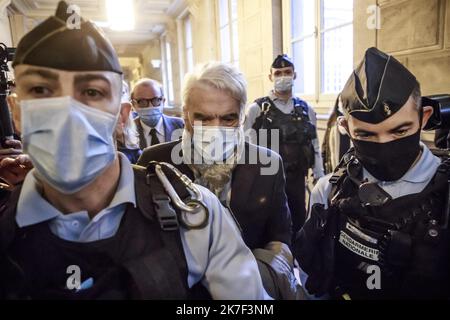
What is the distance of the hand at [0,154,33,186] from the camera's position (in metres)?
1.10

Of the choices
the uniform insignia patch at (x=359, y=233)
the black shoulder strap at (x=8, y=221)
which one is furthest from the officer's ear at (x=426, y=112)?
the black shoulder strap at (x=8, y=221)

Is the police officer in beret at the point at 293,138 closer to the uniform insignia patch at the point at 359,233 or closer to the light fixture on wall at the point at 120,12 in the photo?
the uniform insignia patch at the point at 359,233

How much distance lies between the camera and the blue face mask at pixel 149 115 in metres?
2.80

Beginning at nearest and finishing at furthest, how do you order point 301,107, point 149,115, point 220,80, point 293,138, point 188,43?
1. point 220,80
2. point 149,115
3. point 293,138
4. point 301,107
5. point 188,43

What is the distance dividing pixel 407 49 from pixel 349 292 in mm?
1993

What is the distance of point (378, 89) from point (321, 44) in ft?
9.88

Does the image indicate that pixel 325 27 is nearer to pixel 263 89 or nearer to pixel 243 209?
pixel 263 89

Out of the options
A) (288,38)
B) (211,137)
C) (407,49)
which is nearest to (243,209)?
(211,137)

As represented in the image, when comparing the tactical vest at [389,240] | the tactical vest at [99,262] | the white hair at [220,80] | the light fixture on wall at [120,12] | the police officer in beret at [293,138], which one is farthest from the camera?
the light fixture on wall at [120,12]

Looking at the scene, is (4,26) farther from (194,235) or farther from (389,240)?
(389,240)

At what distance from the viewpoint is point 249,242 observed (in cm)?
137

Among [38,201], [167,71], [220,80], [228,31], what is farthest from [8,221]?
[167,71]

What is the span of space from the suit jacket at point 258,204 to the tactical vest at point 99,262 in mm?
626

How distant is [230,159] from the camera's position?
1.46 meters
